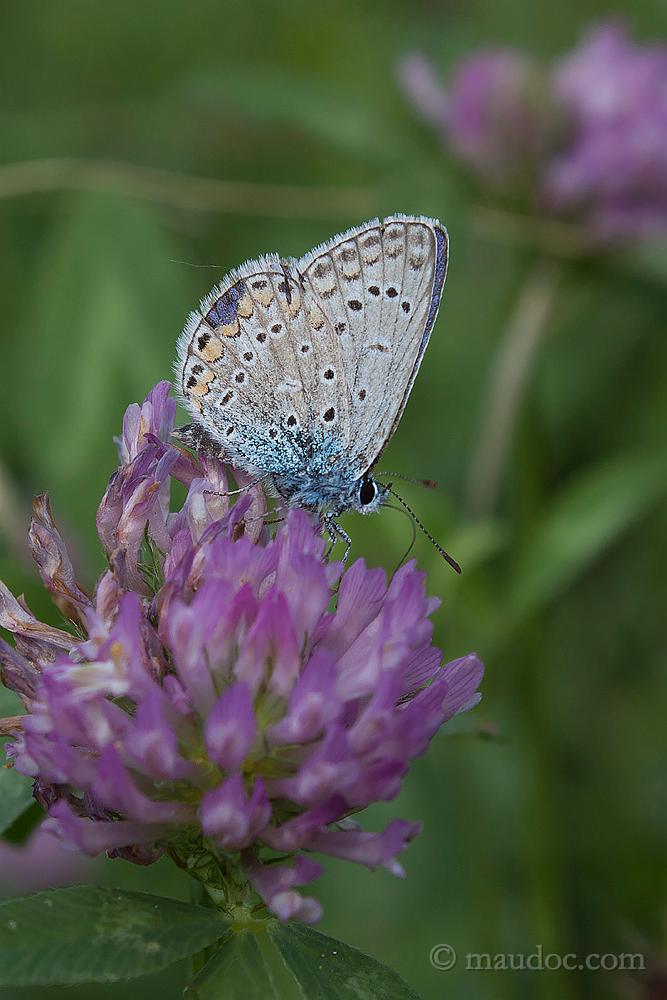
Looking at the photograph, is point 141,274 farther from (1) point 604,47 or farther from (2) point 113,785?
(2) point 113,785

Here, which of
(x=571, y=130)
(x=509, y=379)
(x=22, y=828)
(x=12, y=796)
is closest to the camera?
(x=12, y=796)

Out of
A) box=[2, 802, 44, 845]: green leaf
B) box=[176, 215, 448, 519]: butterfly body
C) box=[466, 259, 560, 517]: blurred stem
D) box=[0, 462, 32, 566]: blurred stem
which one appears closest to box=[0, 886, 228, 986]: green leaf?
box=[2, 802, 44, 845]: green leaf

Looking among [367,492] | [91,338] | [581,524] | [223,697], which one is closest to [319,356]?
[367,492]

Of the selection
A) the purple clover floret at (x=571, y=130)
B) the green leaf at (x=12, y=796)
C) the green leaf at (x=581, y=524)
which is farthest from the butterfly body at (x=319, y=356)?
the purple clover floret at (x=571, y=130)

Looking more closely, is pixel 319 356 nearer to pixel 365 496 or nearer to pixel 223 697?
pixel 365 496

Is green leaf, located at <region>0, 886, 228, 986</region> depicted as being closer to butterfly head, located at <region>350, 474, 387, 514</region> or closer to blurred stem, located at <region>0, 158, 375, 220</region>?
butterfly head, located at <region>350, 474, 387, 514</region>

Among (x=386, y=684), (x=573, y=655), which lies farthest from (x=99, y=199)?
(x=386, y=684)
